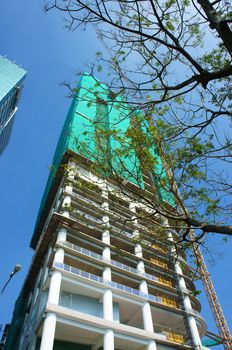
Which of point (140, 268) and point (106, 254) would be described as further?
point (140, 268)

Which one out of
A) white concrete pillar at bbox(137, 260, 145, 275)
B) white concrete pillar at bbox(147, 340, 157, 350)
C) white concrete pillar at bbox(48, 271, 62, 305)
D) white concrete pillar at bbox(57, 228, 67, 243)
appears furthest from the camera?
white concrete pillar at bbox(137, 260, 145, 275)

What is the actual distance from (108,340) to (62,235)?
891 centimetres

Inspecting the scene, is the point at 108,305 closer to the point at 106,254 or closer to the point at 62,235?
the point at 106,254

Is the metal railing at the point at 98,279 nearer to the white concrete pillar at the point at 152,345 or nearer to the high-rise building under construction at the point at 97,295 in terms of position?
the high-rise building under construction at the point at 97,295

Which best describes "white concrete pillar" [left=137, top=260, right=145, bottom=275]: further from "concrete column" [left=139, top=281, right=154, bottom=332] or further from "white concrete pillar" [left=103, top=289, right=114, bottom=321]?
"white concrete pillar" [left=103, top=289, right=114, bottom=321]

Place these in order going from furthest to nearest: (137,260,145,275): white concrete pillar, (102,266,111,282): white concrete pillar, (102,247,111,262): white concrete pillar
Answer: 1. (137,260,145,275): white concrete pillar
2. (102,247,111,262): white concrete pillar
3. (102,266,111,282): white concrete pillar

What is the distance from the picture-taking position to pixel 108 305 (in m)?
19.8

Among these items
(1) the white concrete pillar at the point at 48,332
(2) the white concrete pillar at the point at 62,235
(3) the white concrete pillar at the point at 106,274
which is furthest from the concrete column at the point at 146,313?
(2) the white concrete pillar at the point at 62,235

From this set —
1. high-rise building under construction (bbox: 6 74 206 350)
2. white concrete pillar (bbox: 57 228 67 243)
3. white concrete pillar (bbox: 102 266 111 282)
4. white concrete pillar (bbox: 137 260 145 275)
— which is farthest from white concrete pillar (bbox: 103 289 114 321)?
white concrete pillar (bbox: 57 228 67 243)

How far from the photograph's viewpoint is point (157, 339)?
19734 millimetres

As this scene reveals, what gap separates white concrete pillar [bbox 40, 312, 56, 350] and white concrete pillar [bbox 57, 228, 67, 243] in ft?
21.5

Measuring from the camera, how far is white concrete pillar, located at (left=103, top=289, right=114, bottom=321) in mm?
A: 18980

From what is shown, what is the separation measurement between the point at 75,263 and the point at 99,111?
1708 centimetres

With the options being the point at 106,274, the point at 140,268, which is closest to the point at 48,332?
the point at 106,274
